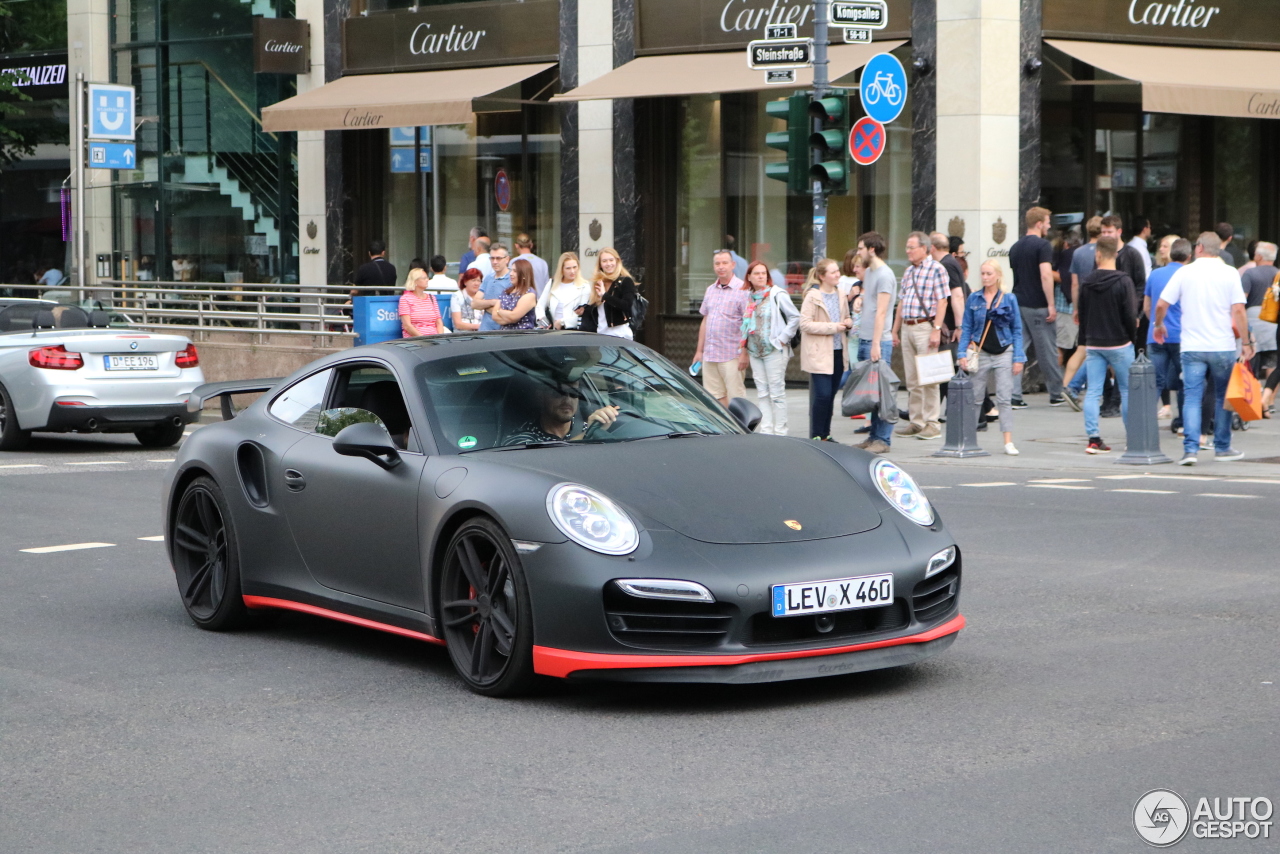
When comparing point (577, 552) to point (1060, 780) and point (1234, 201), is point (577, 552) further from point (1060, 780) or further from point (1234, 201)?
point (1234, 201)

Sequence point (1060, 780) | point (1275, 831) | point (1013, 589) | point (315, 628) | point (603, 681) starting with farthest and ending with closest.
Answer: point (1013, 589), point (315, 628), point (603, 681), point (1060, 780), point (1275, 831)

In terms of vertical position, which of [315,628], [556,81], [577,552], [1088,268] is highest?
[556,81]

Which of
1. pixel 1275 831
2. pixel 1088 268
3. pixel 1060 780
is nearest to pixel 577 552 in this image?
pixel 1060 780

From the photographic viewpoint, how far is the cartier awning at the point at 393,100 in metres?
24.2

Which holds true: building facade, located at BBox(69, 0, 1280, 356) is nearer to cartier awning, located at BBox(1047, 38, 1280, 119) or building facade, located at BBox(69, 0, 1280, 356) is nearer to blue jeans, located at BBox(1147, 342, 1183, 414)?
cartier awning, located at BBox(1047, 38, 1280, 119)

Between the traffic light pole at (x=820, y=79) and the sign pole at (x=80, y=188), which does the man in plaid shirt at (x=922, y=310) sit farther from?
the sign pole at (x=80, y=188)

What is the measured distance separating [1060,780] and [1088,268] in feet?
48.8

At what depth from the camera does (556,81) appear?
2477cm

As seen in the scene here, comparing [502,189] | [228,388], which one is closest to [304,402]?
[228,388]

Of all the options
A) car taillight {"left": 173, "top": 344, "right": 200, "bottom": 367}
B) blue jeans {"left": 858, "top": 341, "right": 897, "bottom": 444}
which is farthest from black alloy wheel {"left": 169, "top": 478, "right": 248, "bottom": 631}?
car taillight {"left": 173, "top": 344, "right": 200, "bottom": 367}

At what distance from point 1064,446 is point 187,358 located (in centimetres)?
822

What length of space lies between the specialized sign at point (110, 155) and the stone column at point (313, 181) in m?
4.13

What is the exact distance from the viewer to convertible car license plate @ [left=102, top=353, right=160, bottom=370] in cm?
1639

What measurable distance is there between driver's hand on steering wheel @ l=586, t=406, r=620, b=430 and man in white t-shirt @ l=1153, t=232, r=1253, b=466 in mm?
8357
